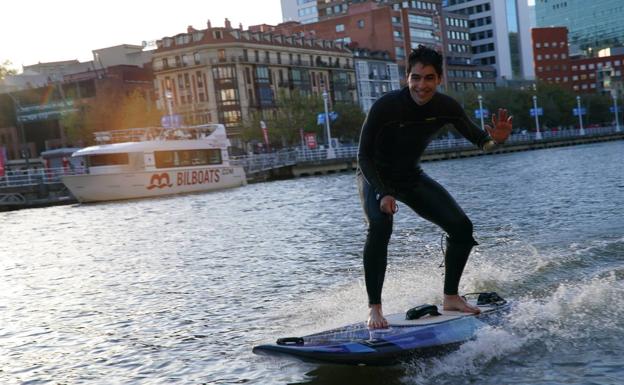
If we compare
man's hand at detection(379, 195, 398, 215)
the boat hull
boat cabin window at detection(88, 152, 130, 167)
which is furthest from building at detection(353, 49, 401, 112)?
man's hand at detection(379, 195, 398, 215)

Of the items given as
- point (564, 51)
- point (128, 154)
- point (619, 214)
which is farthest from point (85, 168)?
point (564, 51)

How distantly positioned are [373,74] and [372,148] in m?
107

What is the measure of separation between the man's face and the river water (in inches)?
77.4

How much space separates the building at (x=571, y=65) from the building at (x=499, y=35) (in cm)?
1177

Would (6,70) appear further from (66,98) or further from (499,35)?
(499,35)

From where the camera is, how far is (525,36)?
162 metres

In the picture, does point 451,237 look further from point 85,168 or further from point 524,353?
point 85,168

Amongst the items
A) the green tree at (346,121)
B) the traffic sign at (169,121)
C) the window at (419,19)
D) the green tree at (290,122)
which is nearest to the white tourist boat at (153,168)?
the traffic sign at (169,121)

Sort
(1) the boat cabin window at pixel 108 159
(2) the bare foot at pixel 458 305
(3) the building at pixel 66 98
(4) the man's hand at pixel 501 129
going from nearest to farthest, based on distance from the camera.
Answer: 1. (4) the man's hand at pixel 501 129
2. (2) the bare foot at pixel 458 305
3. (1) the boat cabin window at pixel 108 159
4. (3) the building at pixel 66 98

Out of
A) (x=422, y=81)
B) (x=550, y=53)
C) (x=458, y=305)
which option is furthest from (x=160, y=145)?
(x=550, y=53)

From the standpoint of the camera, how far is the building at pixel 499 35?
151 meters

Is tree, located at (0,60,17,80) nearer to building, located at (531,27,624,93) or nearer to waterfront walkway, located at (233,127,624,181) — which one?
waterfront walkway, located at (233,127,624,181)

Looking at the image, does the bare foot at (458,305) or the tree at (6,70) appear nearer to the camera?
the bare foot at (458,305)

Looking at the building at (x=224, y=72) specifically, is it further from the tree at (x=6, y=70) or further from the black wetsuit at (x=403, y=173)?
the black wetsuit at (x=403, y=173)
